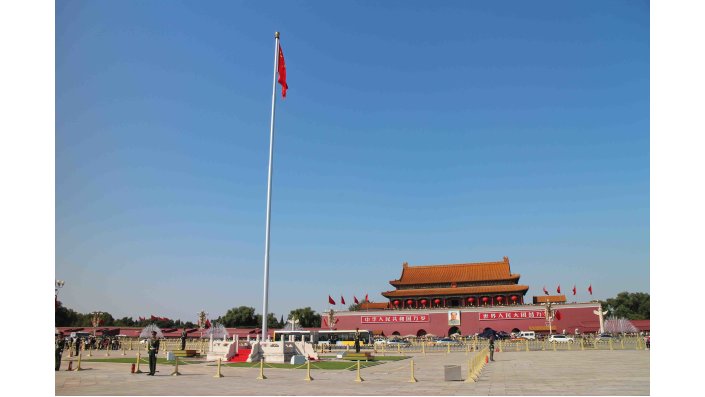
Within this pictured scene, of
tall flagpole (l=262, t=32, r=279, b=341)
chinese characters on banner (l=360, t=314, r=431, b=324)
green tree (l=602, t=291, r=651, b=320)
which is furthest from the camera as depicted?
green tree (l=602, t=291, r=651, b=320)

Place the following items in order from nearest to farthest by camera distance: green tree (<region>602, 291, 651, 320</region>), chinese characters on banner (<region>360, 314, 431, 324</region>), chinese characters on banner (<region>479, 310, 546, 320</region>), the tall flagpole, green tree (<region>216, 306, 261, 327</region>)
→ the tall flagpole
chinese characters on banner (<region>479, 310, 546, 320</region>)
chinese characters on banner (<region>360, 314, 431, 324</region>)
green tree (<region>602, 291, 651, 320</region>)
green tree (<region>216, 306, 261, 327</region>)

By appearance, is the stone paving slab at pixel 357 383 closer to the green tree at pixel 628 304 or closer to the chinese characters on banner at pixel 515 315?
the chinese characters on banner at pixel 515 315

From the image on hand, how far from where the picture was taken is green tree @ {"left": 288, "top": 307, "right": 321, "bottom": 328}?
80.4 m

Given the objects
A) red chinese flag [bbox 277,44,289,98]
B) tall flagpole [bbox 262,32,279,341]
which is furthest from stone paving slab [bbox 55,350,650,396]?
red chinese flag [bbox 277,44,289,98]

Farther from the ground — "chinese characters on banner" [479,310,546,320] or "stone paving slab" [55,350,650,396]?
"stone paving slab" [55,350,650,396]

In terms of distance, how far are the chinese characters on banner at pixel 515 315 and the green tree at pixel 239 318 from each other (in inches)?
1742

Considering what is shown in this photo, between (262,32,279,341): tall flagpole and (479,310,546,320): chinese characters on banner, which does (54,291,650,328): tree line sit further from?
(262,32,279,341): tall flagpole

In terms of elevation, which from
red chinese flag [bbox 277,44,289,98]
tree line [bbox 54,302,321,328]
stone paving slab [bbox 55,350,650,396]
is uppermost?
red chinese flag [bbox 277,44,289,98]

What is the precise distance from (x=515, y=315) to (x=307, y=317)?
132ft

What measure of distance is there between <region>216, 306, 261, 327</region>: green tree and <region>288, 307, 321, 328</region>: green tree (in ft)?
22.1

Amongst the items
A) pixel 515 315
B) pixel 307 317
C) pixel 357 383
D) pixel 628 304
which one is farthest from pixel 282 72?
pixel 628 304

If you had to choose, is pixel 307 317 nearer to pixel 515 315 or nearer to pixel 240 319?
pixel 240 319

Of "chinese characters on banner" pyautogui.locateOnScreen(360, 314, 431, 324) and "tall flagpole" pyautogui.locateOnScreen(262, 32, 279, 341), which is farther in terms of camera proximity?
"chinese characters on banner" pyautogui.locateOnScreen(360, 314, 431, 324)

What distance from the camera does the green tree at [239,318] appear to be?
81.2 meters
